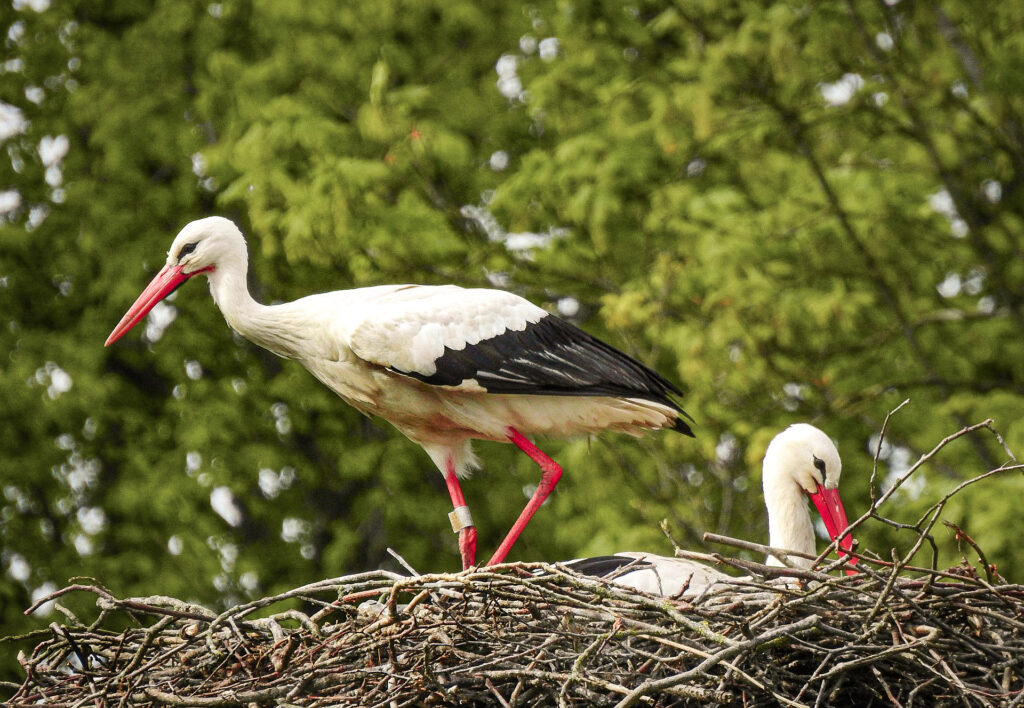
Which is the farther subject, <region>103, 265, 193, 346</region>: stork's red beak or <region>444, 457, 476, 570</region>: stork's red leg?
<region>444, 457, 476, 570</region>: stork's red leg

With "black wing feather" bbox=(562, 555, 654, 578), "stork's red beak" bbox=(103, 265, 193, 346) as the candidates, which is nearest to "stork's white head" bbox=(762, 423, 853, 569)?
"black wing feather" bbox=(562, 555, 654, 578)

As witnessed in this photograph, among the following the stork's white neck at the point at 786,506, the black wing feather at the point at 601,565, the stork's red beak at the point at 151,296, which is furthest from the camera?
the stork's white neck at the point at 786,506

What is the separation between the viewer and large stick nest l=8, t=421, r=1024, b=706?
3799 mm

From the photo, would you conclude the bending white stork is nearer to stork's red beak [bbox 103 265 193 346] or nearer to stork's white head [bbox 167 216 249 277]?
stork's white head [bbox 167 216 249 277]

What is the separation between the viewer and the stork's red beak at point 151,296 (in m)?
5.63

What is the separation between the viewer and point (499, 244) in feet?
31.0

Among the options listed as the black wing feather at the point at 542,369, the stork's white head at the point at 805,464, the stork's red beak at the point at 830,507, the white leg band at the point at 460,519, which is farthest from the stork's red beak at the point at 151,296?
the stork's red beak at the point at 830,507

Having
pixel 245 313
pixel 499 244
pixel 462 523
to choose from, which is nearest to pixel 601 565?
pixel 462 523

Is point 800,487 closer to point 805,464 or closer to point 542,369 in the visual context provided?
point 805,464

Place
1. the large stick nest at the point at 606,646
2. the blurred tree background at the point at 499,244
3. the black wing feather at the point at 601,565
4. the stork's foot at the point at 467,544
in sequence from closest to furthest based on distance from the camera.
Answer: the large stick nest at the point at 606,646 < the black wing feather at the point at 601,565 < the stork's foot at the point at 467,544 < the blurred tree background at the point at 499,244

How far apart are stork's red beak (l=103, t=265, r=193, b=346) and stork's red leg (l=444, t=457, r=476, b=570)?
1.30m

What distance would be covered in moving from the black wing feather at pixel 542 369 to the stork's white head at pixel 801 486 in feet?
1.55

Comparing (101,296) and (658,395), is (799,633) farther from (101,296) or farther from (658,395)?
(101,296)

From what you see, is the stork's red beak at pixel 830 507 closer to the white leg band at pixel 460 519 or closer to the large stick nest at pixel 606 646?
the white leg band at pixel 460 519
